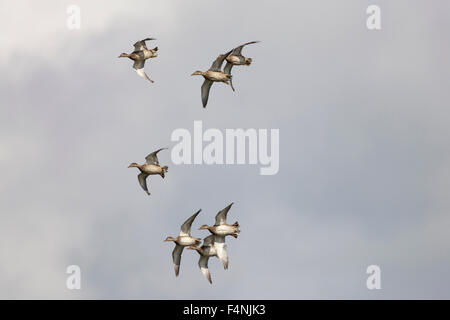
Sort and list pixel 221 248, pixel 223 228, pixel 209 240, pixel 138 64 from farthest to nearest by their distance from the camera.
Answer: pixel 138 64
pixel 209 240
pixel 221 248
pixel 223 228

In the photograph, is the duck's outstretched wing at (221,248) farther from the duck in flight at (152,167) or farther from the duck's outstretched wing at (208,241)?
the duck in flight at (152,167)

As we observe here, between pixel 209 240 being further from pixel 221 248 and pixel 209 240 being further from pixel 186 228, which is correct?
pixel 186 228

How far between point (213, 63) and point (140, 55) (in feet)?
26.4

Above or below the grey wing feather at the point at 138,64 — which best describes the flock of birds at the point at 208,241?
below

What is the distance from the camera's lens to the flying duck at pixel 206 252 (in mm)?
108938

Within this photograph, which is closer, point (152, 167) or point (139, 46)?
point (152, 167)

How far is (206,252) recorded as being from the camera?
110m

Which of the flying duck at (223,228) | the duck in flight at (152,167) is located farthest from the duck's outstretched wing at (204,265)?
the duck in flight at (152,167)

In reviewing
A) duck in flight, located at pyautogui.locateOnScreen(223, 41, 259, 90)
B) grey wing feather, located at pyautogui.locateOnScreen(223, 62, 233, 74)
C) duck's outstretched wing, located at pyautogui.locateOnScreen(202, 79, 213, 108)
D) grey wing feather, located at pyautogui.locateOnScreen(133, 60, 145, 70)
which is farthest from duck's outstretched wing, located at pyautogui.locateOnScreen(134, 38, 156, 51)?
duck in flight, located at pyautogui.locateOnScreen(223, 41, 259, 90)

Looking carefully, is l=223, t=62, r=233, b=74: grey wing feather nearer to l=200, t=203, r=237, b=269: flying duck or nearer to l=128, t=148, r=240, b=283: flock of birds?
l=128, t=148, r=240, b=283: flock of birds

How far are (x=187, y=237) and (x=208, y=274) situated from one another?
214 inches

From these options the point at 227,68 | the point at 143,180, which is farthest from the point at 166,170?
the point at 227,68
